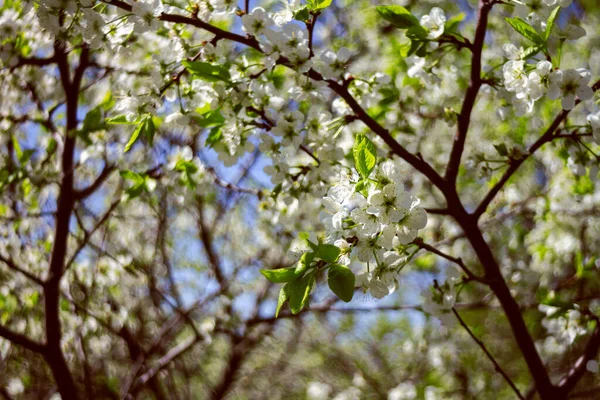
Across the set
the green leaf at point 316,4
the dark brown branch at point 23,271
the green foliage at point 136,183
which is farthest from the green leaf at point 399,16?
the dark brown branch at point 23,271

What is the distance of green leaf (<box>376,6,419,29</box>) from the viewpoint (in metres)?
1.77

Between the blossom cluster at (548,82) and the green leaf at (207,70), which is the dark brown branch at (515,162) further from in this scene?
the green leaf at (207,70)

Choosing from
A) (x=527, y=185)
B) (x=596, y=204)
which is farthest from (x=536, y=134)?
(x=527, y=185)

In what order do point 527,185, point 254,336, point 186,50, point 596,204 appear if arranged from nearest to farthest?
point 186,50
point 596,204
point 254,336
point 527,185

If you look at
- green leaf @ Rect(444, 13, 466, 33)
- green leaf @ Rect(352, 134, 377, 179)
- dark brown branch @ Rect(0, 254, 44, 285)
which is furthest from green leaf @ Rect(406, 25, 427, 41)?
dark brown branch @ Rect(0, 254, 44, 285)

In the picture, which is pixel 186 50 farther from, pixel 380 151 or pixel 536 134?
pixel 536 134

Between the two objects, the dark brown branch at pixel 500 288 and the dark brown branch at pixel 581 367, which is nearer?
the dark brown branch at pixel 500 288

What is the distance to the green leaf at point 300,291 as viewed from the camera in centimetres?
128

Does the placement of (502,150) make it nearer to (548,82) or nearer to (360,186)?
(548,82)

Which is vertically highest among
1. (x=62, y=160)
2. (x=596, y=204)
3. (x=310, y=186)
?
(x=596, y=204)

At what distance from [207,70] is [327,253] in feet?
2.40

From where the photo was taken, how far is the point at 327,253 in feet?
4.14

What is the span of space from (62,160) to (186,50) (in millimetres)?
1537

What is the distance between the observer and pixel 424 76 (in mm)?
2133
